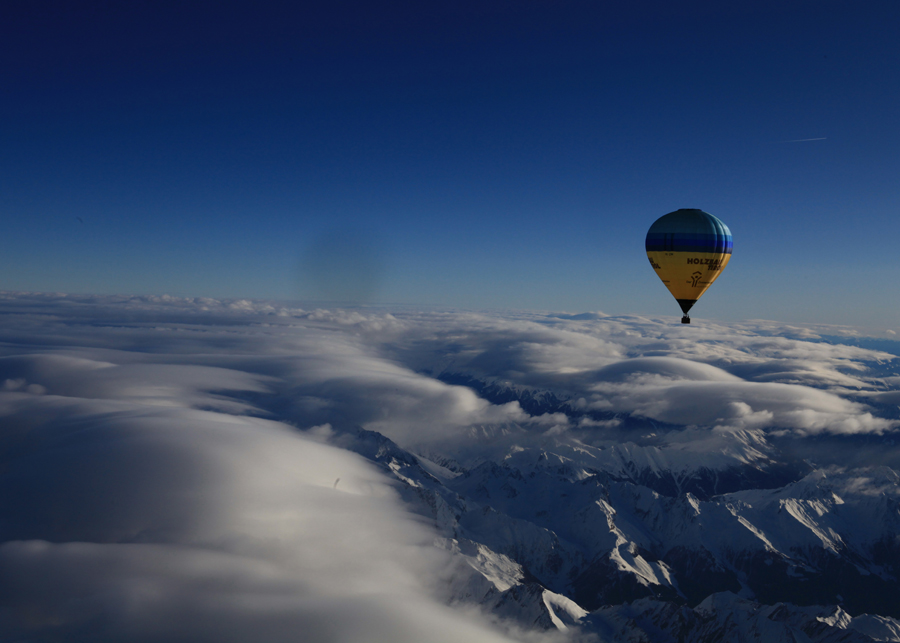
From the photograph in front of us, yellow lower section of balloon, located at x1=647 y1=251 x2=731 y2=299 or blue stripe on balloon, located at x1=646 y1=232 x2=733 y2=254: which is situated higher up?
blue stripe on balloon, located at x1=646 y1=232 x2=733 y2=254

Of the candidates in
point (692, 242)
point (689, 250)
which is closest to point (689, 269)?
point (689, 250)

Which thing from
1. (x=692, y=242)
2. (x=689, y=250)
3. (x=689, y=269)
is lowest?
(x=689, y=269)

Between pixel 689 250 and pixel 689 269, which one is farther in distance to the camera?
pixel 689 269

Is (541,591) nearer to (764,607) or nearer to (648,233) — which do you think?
(764,607)

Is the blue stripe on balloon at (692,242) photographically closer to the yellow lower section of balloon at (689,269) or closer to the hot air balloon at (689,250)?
the hot air balloon at (689,250)

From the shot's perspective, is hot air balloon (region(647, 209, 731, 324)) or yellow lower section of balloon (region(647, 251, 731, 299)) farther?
yellow lower section of balloon (region(647, 251, 731, 299))

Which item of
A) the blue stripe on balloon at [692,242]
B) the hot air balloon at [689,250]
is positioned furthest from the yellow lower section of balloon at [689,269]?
the blue stripe on balloon at [692,242]

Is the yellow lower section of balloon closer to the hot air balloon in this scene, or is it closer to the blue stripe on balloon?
the hot air balloon

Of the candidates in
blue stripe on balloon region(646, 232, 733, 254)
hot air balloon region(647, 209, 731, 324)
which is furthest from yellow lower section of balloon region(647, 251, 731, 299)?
blue stripe on balloon region(646, 232, 733, 254)

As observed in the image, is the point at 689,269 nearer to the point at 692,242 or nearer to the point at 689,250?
the point at 689,250
